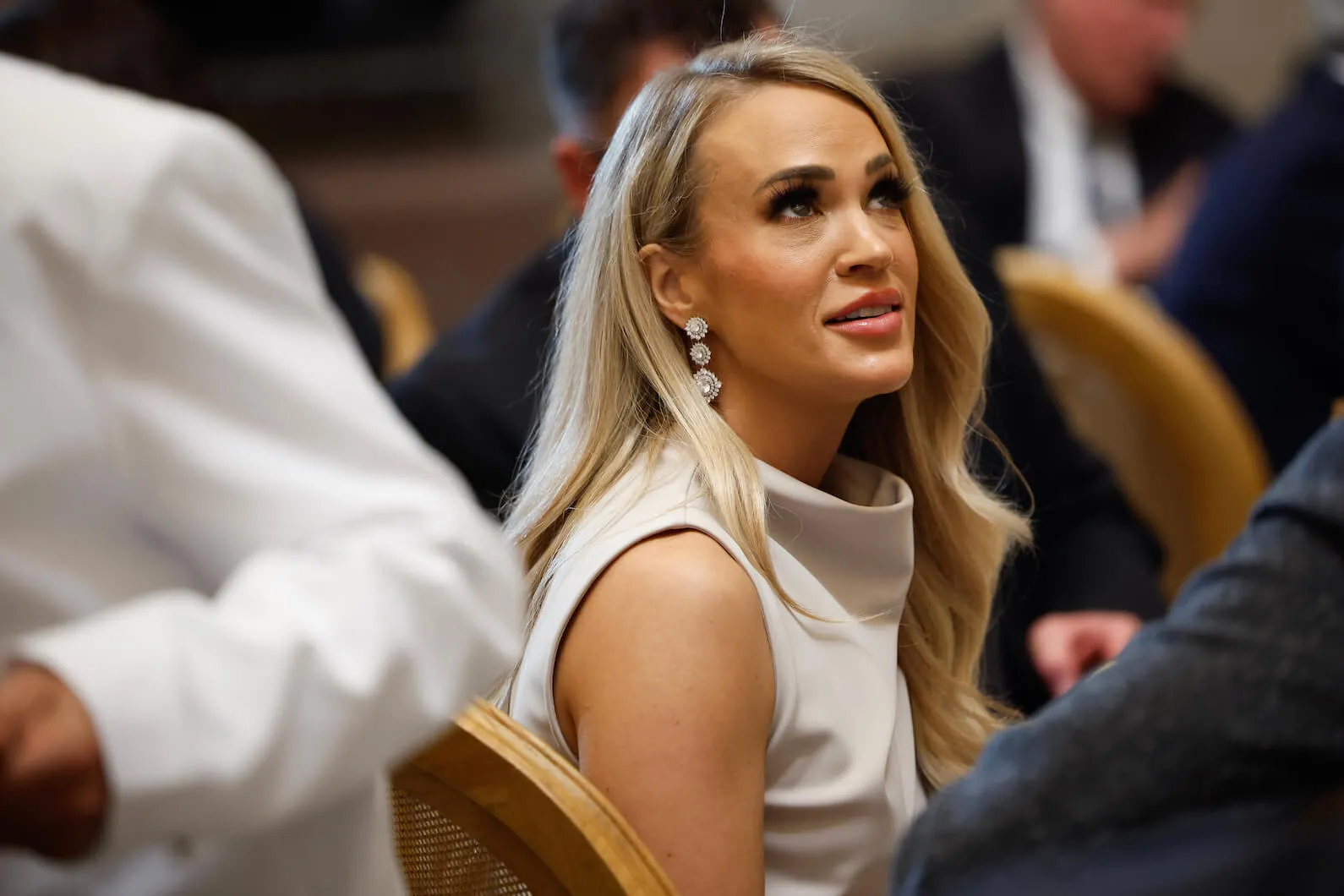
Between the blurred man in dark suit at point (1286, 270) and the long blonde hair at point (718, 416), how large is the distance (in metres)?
1.59

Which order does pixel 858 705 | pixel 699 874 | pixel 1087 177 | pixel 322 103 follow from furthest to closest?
pixel 322 103 → pixel 1087 177 → pixel 858 705 → pixel 699 874

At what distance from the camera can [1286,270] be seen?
290 cm

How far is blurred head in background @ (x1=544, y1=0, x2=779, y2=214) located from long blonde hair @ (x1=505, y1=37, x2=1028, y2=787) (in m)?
0.42

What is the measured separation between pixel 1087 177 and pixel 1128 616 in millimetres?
2331

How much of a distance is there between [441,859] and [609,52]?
1.16 m

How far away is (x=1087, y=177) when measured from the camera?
12.8ft

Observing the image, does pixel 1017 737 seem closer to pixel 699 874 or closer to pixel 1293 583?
pixel 1293 583

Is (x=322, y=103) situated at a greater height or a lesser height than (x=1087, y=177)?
lesser

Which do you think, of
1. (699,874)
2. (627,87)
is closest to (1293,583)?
(699,874)

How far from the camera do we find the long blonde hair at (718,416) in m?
1.27

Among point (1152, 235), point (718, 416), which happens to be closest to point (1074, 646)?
point (718, 416)

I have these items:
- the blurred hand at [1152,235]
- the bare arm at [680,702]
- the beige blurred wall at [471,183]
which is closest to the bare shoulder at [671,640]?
the bare arm at [680,702]

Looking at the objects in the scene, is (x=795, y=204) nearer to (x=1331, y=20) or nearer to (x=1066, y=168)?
(x=1331, y=20)

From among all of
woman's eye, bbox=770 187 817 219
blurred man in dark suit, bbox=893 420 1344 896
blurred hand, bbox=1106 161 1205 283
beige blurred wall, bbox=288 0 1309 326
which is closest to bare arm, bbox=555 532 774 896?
woman's eye, bbox=770 187 817 219
